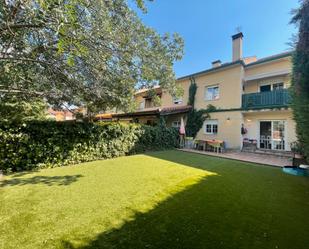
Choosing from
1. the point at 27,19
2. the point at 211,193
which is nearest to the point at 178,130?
the point at 211,193

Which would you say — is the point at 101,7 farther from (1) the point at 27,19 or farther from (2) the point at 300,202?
(2) the point at 300,202

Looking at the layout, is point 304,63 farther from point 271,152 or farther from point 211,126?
point 211,126

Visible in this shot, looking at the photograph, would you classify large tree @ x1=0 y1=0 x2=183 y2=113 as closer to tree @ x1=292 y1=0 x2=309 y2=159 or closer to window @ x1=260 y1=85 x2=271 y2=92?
tree @ x1=292 y1=0 x2=309 y2=159

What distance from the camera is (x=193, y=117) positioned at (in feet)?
61.7

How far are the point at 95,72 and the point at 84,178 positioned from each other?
14.2 ft

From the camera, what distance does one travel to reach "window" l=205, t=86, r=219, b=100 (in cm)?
1779


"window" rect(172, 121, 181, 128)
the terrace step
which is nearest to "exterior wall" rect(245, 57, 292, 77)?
the terrace step

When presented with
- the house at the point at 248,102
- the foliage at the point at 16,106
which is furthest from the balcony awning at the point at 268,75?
the foliage at the point at 16,106

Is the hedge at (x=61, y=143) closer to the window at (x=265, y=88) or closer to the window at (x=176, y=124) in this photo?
the window at (x=176, y=124)

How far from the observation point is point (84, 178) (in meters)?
6.81

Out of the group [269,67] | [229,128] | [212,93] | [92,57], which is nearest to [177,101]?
[212,93]

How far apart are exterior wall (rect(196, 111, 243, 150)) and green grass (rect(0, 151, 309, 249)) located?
28.4 ft

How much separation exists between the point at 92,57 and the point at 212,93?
14862 millimetres

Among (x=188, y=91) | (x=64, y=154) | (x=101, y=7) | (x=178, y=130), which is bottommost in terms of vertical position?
(x=64, y=154)
